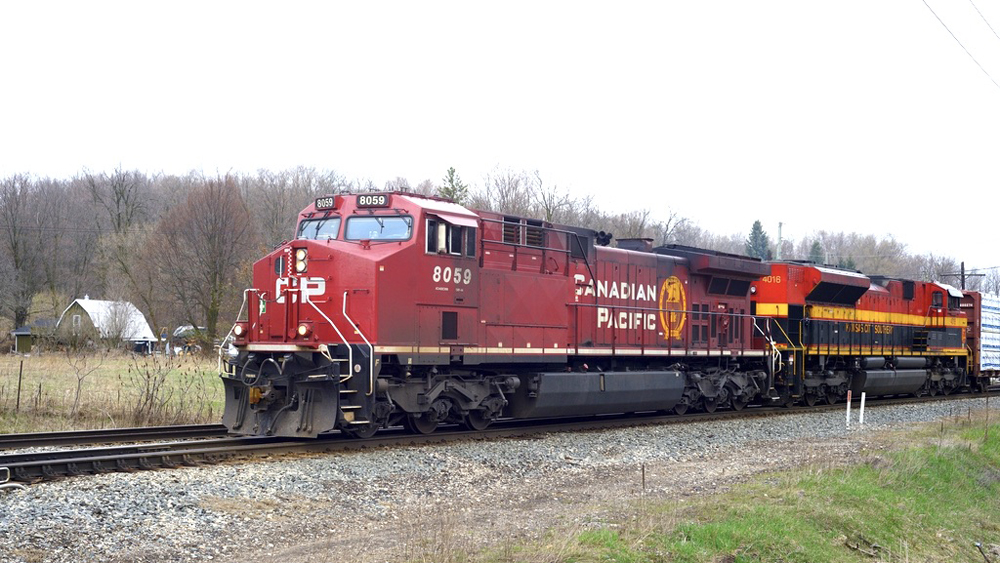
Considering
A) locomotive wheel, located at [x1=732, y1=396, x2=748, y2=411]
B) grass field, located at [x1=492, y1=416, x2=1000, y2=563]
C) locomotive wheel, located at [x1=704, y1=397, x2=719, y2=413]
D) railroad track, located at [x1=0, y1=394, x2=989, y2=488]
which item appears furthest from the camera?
locomotive wheel, located at [x1=732, y1=396, x2=748, y2=411]

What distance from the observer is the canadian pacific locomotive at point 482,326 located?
1237cm

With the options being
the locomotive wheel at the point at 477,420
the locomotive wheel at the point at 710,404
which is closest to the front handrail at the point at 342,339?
the locomotive wheel at the point at 477,420

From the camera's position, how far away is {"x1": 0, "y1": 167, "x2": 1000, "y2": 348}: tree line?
4222 cm

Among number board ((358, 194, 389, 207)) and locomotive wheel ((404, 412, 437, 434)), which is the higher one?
number board ((358, 194, 389, 207))

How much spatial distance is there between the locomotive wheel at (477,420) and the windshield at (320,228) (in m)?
3.68

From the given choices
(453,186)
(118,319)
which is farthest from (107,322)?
(453,186)

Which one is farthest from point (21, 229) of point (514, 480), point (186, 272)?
point (514, 480)

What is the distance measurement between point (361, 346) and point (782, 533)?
598 centimetres

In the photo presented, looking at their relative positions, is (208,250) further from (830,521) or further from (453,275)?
(830,521)

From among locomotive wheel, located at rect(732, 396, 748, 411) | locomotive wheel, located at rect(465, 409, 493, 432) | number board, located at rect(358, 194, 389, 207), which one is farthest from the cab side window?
locomotive wheel, located at rect(732, 396, 748, 411)

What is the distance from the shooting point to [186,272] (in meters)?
42.0

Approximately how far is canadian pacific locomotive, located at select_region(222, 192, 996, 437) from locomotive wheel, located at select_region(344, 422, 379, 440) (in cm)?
6

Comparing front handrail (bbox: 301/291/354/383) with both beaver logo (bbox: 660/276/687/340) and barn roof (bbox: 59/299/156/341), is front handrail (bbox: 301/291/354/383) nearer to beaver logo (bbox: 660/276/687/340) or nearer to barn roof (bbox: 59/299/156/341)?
beaver logo (bbox: 660/276/687/340)

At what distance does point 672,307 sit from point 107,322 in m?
28.9
